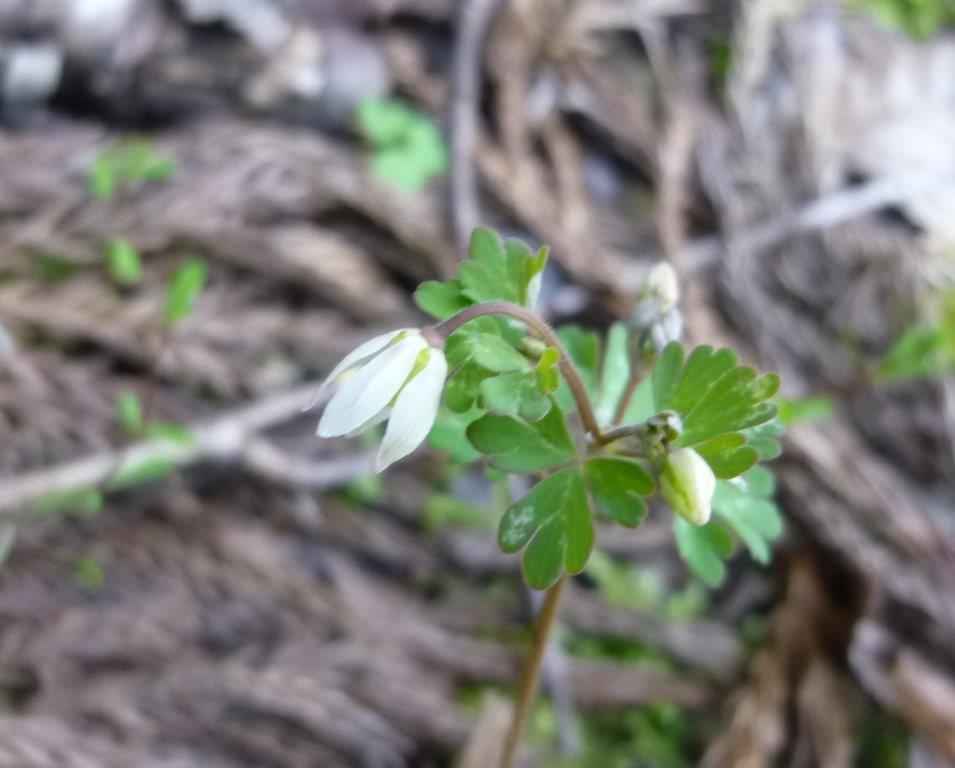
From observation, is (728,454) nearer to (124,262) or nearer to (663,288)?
(663,288)

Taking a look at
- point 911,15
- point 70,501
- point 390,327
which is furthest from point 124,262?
point 911,15

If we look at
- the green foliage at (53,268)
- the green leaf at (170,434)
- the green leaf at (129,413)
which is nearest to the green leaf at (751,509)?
the green leaf at (170,434)

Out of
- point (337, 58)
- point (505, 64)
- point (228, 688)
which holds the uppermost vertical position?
point (505, 64)

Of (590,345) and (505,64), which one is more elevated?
(505,64)

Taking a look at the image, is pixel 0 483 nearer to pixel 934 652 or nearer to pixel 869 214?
pixel 934 652

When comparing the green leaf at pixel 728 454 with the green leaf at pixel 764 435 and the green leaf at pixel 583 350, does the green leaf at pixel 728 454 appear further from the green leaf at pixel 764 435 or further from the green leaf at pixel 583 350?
the green leaf at pixel 583 350

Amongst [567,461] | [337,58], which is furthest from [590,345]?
[337,58]
